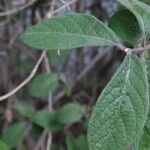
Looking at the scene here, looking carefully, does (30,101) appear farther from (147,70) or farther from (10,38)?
(147,70)

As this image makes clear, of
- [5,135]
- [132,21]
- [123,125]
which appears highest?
[132,21]

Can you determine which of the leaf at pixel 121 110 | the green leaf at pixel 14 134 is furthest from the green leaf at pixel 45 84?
the leaf at pixel 121 110

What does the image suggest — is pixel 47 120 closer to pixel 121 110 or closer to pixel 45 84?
pixel 45 84

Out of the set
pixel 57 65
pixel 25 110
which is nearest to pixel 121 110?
pixel 25 110

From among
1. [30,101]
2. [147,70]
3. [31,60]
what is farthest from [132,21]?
[30,101]

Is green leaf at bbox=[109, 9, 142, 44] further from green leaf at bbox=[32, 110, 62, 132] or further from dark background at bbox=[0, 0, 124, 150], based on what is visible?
dark background at bbox=[0, 0, 124, 150]

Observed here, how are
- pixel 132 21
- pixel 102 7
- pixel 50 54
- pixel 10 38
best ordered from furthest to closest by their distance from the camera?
pixel 102 7 → pixel 10 38 → pixel 50 54 → pixel 132 21
